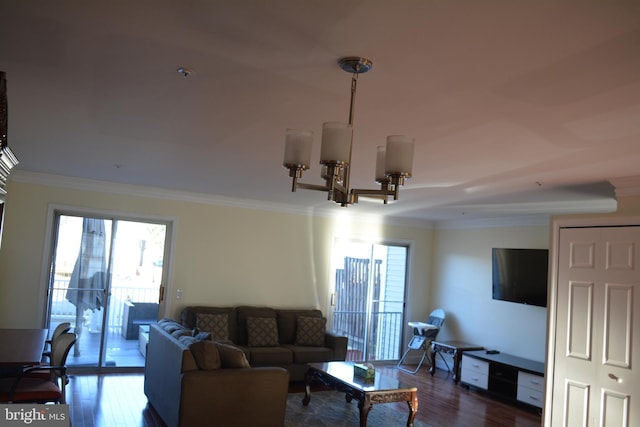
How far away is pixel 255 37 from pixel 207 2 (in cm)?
30

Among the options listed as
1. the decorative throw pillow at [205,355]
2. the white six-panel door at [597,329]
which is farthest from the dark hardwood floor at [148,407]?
the white six-panel door at [597,329]

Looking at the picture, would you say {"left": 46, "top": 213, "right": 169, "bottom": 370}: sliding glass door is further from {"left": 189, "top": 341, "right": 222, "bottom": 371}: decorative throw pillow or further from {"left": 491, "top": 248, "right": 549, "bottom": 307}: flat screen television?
{"left": 491, "top": 248, "right": 549, "bottom": 307}: flat screen television

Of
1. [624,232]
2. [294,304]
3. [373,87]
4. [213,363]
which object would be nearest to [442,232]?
[294,304]

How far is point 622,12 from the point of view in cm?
167

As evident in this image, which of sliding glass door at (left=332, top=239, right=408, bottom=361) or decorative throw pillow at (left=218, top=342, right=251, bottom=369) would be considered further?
Result: sliding glass door at (left=332, top=239, right=408, bottom=361)

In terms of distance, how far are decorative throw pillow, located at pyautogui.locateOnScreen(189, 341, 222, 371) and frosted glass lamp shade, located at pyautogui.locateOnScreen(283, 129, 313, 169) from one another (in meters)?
2.47

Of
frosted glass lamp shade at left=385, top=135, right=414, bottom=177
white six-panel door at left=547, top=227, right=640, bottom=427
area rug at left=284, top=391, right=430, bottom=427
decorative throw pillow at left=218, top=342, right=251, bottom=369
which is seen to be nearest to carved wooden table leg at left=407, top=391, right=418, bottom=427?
area rug at left=284, top=391, right=430, bottom=427

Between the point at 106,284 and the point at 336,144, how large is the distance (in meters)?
5.36

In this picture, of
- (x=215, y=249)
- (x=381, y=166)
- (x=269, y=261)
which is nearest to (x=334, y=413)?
(x=269, y=261)

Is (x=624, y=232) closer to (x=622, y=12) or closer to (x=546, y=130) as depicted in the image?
(x=546, y=130)

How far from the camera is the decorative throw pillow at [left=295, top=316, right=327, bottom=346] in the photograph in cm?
713

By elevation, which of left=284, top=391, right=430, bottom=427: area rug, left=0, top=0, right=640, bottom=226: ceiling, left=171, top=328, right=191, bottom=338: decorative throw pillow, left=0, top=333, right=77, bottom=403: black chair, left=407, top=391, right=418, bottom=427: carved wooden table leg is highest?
left=0, top=0, right=640, bottom=226: ceiling

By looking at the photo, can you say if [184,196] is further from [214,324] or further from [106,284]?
[214,324]

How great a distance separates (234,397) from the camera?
4.16 metres
